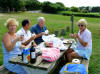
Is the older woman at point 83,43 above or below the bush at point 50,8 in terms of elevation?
below

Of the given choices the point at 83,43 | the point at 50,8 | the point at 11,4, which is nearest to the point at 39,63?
the point at 83,43

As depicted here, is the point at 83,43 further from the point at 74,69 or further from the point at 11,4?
the point at 11,4

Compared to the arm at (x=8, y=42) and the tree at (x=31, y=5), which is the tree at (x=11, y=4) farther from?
the arm at (x=8, y=42)

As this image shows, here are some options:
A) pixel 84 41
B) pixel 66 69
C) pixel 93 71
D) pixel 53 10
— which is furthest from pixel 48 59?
pixel 53 10

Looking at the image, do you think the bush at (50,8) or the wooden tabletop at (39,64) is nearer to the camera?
the wooden tabletop at (39,64)

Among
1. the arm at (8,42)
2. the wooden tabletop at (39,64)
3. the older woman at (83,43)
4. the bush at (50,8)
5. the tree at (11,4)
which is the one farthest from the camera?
the bush at (50,8)

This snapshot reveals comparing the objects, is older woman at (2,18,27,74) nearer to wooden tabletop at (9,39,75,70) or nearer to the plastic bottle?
wooden tabletop at (9,39,75,70)

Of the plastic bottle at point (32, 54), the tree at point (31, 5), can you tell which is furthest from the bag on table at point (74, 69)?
the tree at point (31, 5)

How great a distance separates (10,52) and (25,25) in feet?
3.28

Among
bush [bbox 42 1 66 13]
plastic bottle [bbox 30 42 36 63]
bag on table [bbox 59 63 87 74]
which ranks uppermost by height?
bush [bbox 42 1 66 13]

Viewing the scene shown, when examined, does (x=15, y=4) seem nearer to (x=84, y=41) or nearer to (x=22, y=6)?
(x=22, y=6)

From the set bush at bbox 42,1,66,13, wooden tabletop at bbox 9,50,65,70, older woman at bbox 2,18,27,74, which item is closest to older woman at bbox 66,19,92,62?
wooden tabletop at bbox 9,50,65,70

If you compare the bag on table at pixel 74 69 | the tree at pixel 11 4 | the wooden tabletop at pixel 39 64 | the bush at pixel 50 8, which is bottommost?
the bag on table at pixel 74 69

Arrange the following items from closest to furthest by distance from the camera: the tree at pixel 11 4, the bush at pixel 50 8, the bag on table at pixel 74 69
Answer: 1. the bag on table at pixel 74 69
2. the tree at pixel 11 4
3. the bush at pixel 50 8
